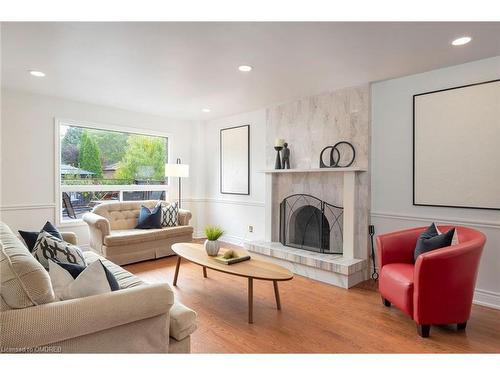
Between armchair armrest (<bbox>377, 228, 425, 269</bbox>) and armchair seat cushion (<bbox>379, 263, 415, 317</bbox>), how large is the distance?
0.23 feet

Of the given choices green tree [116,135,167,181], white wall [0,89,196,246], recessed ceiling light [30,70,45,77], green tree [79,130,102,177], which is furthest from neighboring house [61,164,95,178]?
recessed ceiling light [30,70,45,77]

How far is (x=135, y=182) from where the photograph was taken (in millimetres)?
5164

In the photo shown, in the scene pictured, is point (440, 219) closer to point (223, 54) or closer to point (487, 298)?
point (487, 298)

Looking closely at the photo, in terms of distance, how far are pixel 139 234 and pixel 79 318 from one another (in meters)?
2.83

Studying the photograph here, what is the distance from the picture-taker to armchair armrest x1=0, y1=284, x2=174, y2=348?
47.9 inches

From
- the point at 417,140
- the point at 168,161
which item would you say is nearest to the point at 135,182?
the point at 168,161

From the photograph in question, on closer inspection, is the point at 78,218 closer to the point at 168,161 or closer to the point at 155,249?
the point at 155,249

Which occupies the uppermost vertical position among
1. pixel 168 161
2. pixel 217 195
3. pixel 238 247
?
pixel 168 161

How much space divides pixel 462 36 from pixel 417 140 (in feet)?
3.60

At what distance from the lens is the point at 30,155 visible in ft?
13.2

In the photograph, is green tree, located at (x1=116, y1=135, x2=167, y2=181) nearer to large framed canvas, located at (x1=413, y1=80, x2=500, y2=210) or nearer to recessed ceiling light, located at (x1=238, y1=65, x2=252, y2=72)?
recessed ceiling light, located at (x1=238, y1=65, x2=252, y2=72)

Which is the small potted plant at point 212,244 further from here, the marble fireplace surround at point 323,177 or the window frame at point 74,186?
the window frame at point 74,186

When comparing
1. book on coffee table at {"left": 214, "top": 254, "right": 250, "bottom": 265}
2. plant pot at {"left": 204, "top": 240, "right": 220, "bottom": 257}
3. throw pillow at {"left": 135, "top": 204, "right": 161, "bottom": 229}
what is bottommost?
book on coffee table at {"left": 214, "top": 254, "right": 250, "bottom": 265}

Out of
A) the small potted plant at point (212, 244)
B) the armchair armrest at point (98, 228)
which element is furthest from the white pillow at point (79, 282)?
the armchair armrest at point (98, 228)
